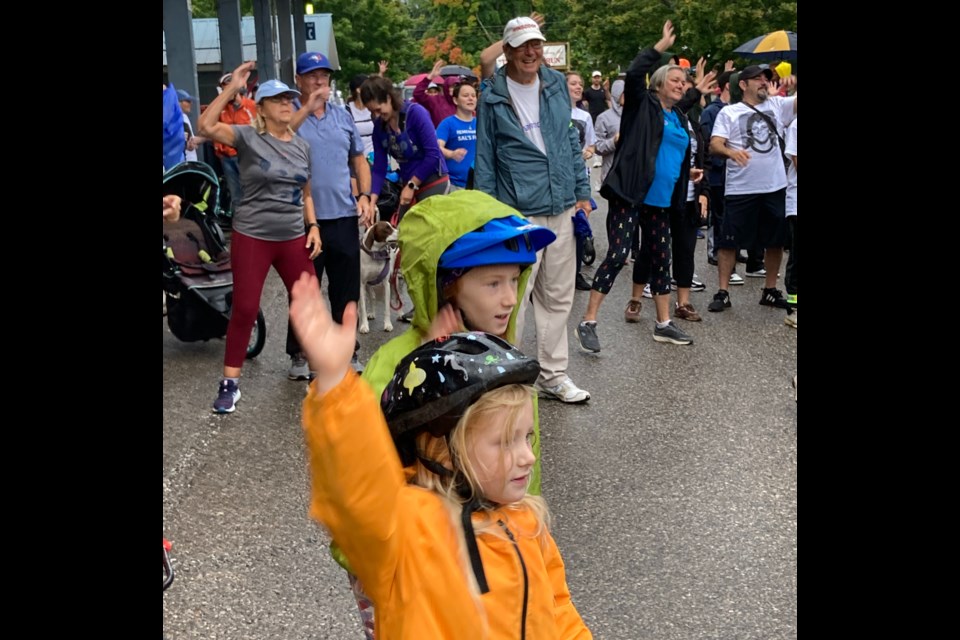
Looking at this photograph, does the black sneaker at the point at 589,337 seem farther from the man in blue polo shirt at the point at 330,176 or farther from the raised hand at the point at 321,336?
the raised hand at the point at 321,336

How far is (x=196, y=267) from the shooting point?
311 inches

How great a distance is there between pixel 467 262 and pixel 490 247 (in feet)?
0.27

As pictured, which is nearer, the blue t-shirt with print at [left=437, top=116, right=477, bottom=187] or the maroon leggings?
the maroon leggings

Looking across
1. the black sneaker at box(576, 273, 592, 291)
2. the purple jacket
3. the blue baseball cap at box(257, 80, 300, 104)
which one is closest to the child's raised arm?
the blue baseball cap at box(257, 80, 300, 104)

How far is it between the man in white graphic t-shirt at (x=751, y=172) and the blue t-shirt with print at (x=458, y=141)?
6.85 feet

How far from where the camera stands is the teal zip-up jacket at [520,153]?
641 cm

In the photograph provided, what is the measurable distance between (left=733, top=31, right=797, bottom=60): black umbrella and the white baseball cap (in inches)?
394

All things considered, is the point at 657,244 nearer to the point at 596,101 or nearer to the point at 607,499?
the point at 607,499

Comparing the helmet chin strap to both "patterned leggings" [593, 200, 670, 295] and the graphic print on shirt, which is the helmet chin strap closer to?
"patterned leggings" [593, 200, 670, 295]

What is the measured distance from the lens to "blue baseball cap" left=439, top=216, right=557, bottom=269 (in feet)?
10.4

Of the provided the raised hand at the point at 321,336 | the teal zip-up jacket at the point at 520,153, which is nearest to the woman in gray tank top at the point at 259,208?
the teal zip-up jacket at the point at 520,153
